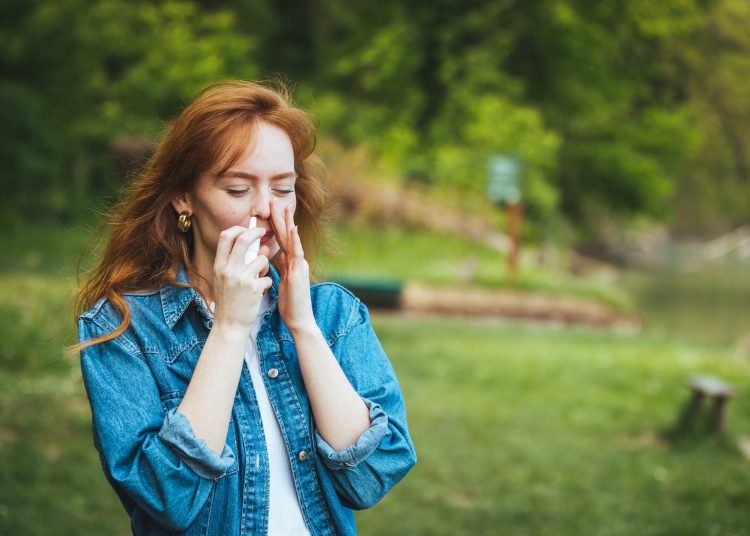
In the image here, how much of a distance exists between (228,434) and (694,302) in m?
24.0

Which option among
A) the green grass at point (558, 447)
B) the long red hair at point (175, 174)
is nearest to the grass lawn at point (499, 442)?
the green grass at point (558, 447)

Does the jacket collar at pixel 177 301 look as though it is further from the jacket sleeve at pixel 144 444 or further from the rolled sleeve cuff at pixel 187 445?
the rolled sleeve cuff at pixel 187 445

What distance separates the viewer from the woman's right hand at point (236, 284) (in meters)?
1.75

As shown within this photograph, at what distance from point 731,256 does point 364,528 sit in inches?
1838

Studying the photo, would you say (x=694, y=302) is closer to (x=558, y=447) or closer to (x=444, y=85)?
(x=444, y=85)

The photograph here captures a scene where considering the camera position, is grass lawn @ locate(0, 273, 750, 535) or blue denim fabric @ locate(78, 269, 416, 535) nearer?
blue denim fabric @ locate(78, 269, 416, 535)

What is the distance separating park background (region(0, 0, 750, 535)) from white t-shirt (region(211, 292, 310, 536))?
622mm

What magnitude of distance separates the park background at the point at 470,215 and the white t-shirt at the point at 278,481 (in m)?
0.62

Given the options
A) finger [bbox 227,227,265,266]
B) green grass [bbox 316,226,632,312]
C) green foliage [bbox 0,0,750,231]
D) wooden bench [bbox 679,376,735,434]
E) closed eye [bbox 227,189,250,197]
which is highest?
green foliage [bbox 0,0,750,231]

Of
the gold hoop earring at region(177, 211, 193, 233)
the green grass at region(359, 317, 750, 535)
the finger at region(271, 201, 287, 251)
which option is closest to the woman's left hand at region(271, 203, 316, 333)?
the finger at region(271, 201, 287, 251)

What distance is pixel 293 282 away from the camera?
1853 mm

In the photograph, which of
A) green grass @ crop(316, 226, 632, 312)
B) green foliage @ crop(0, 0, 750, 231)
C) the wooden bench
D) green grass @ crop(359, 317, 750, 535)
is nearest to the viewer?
green grass @ crop(359, 317, 750, 535)

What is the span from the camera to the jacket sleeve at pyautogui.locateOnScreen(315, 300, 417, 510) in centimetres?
183

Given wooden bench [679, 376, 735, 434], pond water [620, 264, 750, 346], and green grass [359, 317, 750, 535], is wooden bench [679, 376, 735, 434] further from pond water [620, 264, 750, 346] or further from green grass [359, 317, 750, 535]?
pond water [620, 264, 750, 346]
